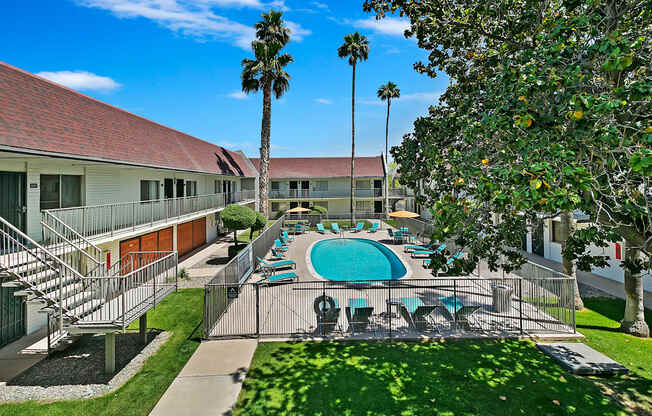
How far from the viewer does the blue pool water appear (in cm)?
1839

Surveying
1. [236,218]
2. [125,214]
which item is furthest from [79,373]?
[236,218]

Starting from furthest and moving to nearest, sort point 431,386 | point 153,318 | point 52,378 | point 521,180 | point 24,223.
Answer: point 153,318 < point 24,223 < point 52,378 < point 431,386 < point 521,180

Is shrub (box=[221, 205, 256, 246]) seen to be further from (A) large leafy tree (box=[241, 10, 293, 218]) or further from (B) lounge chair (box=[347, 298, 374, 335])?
(B) lounge chair (box=[347, 298, 374, 335])

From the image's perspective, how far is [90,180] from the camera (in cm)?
1236

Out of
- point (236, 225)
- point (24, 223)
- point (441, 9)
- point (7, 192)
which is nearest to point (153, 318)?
point (24, 223)

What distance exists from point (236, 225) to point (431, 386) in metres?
15.1

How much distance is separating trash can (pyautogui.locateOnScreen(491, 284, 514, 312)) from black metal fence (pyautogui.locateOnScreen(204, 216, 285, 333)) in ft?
28.7

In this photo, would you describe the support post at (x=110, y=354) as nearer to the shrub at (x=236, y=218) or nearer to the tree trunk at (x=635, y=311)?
the shrub at (x=236, y=218)

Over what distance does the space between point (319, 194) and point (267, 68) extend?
19.7m

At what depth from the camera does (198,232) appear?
23.2 m

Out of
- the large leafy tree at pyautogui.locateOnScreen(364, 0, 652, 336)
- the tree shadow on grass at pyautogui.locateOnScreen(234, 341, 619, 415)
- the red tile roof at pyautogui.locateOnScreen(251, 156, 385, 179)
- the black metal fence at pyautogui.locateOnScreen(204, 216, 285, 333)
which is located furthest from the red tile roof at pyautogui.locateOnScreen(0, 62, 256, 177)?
the red tile roof at pyautogui.locateOnScreen(251, 156, 385, 179)

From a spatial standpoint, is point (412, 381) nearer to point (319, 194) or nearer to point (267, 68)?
point (267, 68)

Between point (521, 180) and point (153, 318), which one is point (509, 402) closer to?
point (521, 180)

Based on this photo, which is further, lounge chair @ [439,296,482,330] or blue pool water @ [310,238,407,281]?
blue pool water @ [310,238,407,281]
